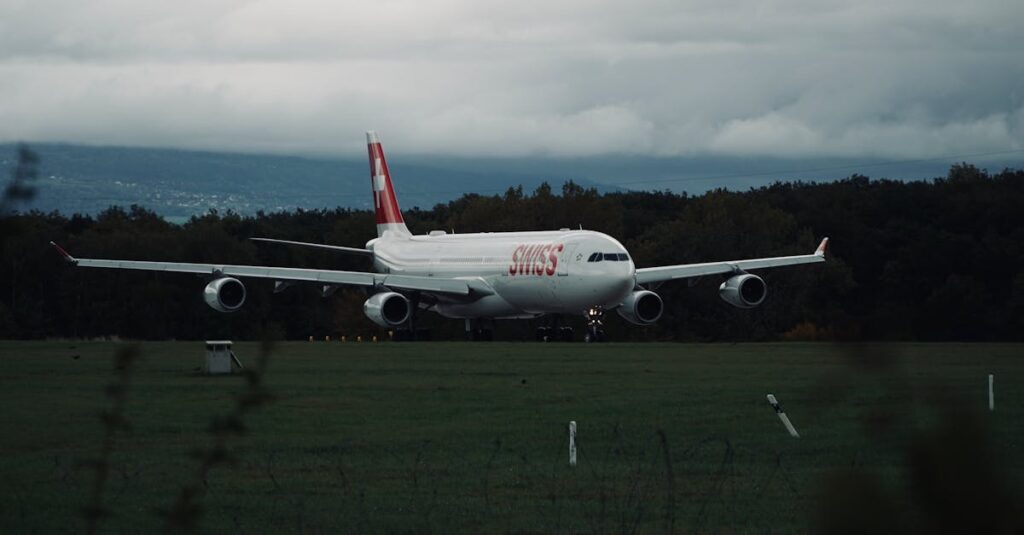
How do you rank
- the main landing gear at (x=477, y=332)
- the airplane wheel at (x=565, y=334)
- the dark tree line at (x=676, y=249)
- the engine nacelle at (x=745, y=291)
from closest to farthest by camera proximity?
the engine nacelle at (x=745, y=291)
the airplane wheel at (x=565, y=334)
the main landing gear at (x=477, y=332)
the dark tree line at (x=676, y=249)

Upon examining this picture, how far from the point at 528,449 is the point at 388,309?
1406 inches

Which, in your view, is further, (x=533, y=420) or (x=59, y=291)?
(x=59, y=291)

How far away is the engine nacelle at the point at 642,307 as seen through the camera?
53062mm

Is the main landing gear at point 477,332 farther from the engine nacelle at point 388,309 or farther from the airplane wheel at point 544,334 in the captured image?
the engine nacelle at point 388,309

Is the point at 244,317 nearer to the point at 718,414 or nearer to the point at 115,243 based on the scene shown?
the point at 115,243

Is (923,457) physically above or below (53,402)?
above

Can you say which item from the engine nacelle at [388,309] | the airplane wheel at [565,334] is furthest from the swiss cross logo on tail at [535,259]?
the engine nacelle at [388,309]

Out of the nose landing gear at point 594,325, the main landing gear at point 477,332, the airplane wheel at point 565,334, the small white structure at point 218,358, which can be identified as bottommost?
the main landing gear at point 477,332

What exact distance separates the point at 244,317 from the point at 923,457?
84495mm

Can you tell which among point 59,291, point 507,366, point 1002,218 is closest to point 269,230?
point 59,291

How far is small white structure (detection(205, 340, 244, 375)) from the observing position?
1222 inches

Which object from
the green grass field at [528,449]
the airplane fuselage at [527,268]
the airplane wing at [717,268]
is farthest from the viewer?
the airplane wing at [717,268]

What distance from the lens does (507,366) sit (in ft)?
115

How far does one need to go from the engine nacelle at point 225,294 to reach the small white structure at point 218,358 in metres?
21.5
